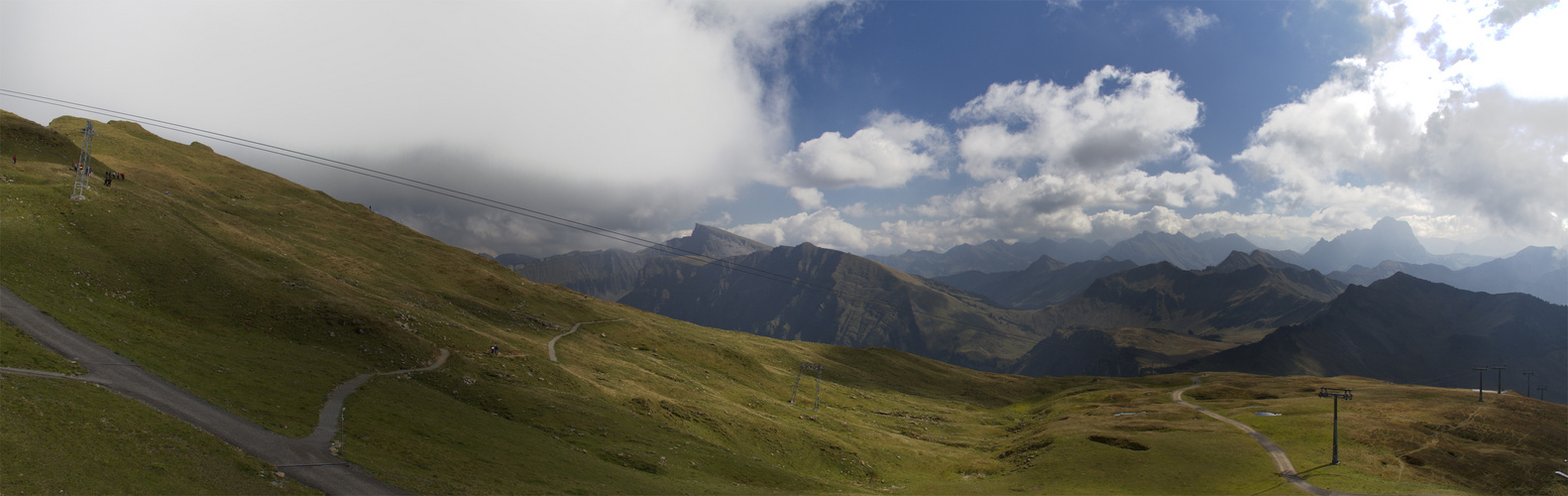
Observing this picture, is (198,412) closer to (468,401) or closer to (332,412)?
(332,412)

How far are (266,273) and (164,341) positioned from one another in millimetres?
31836

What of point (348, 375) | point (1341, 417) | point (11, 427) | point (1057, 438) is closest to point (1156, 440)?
point (1057, 438)

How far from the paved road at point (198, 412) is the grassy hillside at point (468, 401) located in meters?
1.36

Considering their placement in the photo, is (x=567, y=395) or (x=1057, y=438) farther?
(x=1057, y=438)

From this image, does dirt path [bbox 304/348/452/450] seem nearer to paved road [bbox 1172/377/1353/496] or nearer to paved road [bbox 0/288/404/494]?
paved road [bbox 0/288/404/494]

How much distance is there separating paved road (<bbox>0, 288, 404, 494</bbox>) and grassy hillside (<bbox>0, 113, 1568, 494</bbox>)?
53.6 inches

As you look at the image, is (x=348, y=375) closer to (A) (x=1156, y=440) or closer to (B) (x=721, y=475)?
(B) (x=721, y=475)

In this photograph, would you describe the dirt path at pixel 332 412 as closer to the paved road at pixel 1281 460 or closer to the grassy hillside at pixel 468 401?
the grassy hillside at pixel 468 401

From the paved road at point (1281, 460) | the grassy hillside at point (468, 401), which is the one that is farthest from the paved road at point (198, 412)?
the paved road at point (1281, 460)

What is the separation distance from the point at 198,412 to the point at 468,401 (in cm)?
2214

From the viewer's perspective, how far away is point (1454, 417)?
8531 cm

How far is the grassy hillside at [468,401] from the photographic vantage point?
45.4 m

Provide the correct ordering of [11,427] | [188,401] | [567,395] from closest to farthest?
[11,427]
[188,401]
[567,395]

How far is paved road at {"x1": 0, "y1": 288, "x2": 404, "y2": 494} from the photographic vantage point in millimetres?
37250
